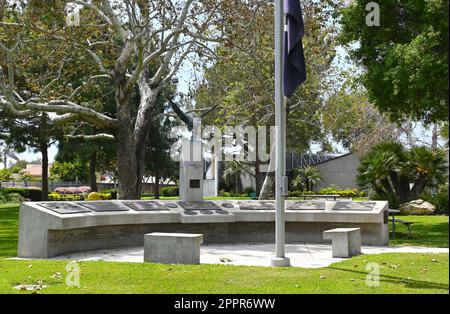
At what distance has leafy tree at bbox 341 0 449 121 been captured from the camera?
48.0ft

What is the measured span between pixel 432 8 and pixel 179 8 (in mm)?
8587

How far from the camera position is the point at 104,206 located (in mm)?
14461

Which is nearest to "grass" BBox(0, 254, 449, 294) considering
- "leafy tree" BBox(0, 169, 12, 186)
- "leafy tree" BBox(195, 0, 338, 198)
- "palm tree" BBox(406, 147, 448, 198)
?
"leafy tree" BBox(195, 0, 338, 198)

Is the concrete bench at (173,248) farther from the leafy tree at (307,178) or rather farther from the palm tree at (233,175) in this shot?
the palm tree at (233,175)

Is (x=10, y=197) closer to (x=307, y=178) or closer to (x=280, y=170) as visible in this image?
(x=307, y=178)

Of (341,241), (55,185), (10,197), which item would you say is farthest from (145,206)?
(55,185)

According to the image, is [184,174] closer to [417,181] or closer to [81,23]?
[81,23]

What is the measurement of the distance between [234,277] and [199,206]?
22.4 ft

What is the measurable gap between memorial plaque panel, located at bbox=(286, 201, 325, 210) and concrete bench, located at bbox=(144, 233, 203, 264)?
5646 millimetres

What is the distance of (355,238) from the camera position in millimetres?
12766

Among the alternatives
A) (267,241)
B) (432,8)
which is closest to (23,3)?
(267,241)

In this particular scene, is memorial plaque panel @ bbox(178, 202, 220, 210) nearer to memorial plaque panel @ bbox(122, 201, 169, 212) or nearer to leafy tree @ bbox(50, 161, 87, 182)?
memorial plaque panel @ bbox(122, 201, 169, 212)

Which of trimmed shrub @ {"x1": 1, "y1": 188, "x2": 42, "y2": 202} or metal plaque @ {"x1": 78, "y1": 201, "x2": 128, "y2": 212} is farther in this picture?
trimmed shrub @ {"x1": 1, "y1": 188, "x2": 42, "y2": 202}

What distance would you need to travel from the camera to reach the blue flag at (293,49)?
10867mm
